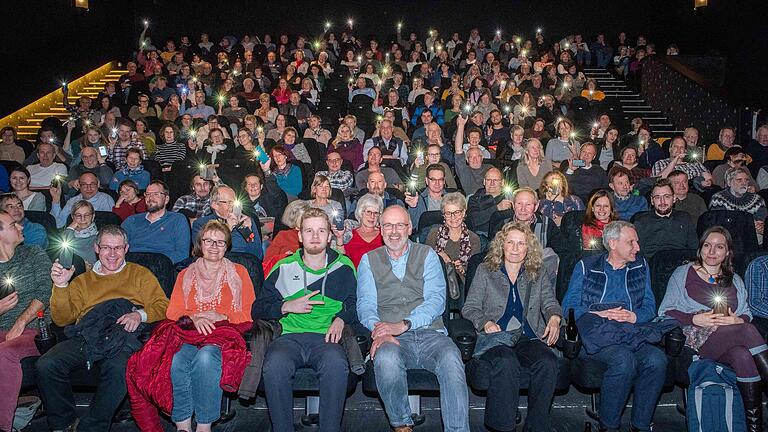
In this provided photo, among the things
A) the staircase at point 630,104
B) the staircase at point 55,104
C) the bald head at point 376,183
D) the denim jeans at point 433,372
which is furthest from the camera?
the staircase at point 630,104

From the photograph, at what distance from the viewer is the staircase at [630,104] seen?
988cm

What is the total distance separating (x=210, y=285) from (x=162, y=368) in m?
0.54

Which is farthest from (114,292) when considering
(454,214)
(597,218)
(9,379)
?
(597,218)

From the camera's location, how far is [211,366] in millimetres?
3121

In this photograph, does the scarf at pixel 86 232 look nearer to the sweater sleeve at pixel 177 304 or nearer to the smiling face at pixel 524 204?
the sweater sleeve at pixel 177 304

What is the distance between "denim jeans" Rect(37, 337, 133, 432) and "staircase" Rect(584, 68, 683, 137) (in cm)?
728

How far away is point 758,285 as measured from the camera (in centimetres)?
355

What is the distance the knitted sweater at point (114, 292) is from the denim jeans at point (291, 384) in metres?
0.81

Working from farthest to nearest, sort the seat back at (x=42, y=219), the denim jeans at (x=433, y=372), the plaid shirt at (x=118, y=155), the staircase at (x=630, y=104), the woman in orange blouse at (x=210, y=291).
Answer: the staircase at (x=630, y=104)
the plaid shirt at (x=118, y=155)
the seat back at (x=42, y=219)
the woman in orange blouse at (x=210, y=291)
the denim jeans at (x=433, y=372)

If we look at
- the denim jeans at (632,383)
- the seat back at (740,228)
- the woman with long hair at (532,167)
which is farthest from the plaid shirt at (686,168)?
the denim jeans at (632,383)

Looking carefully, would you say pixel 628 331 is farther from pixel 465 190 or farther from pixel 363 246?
pixel 465 190

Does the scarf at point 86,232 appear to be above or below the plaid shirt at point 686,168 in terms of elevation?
below

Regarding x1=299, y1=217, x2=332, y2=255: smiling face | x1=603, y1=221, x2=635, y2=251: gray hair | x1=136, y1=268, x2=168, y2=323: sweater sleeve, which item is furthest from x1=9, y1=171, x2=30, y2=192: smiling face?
x1=603, y1=221, x2=635, y2=251: gray hair

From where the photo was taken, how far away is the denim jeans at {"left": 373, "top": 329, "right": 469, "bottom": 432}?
9.87ft
